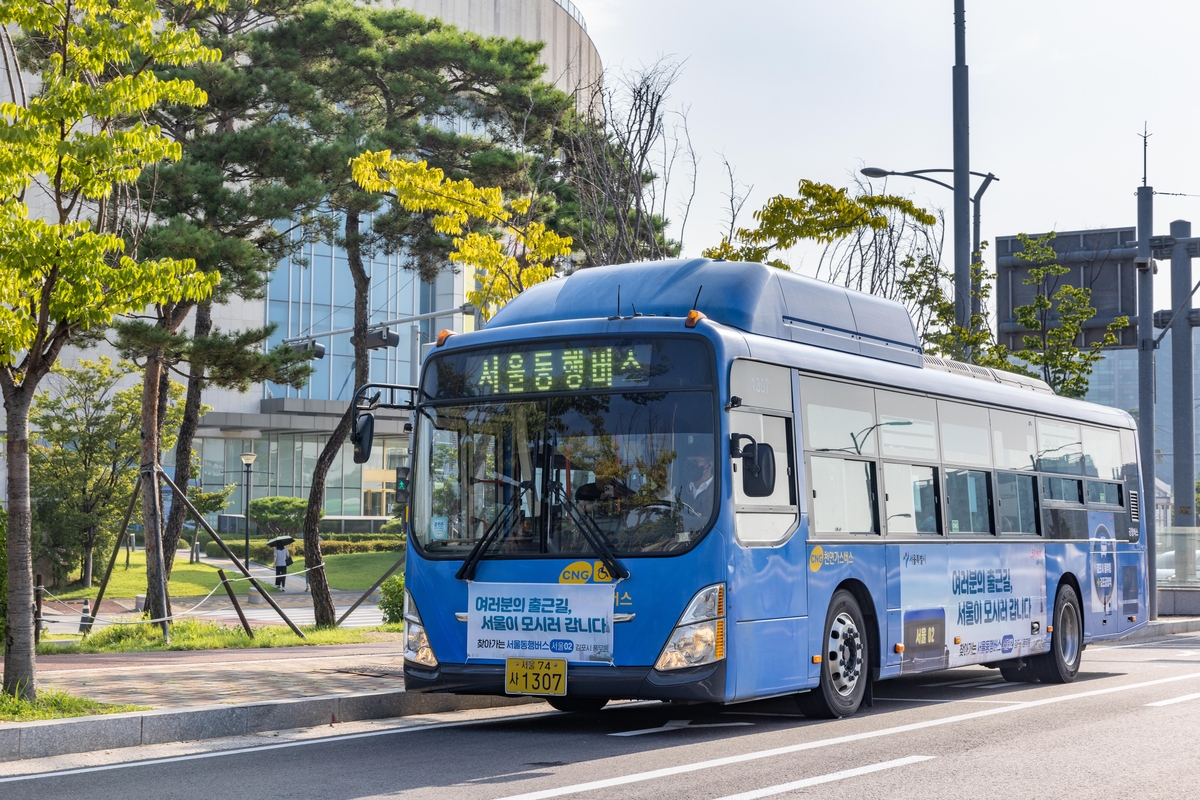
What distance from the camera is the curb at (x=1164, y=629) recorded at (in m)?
24.3

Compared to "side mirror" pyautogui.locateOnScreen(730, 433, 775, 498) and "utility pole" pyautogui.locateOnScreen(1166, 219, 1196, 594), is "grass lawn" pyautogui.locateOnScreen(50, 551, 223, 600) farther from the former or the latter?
"side mirror" pyautogui.locateOnScreen(730, 433, 775, 498)

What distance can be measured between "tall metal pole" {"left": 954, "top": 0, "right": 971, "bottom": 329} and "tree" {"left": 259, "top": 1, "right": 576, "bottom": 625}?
23.4 feet

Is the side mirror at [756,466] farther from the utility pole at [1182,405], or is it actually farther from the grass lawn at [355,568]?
the grass lawn at [355,568]

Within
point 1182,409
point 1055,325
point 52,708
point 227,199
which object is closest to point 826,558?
point 52,708

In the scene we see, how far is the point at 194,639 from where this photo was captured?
19.6 m

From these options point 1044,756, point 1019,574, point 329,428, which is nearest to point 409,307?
point 329,428

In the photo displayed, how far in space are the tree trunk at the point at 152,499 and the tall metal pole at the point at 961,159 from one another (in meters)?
12.4

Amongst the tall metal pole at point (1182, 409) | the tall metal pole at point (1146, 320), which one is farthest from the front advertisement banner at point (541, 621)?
the tall metal pole at point (1182, 409)

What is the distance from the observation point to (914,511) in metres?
12.4

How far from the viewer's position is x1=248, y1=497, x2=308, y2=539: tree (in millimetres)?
60875

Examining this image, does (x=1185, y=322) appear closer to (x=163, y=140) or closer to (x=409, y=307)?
(x=163, y=140)

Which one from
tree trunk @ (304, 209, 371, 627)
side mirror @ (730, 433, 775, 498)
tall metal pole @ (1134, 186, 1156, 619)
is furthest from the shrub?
tall metal pole @ (1134, 186, 1156, 619)

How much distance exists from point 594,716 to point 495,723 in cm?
97

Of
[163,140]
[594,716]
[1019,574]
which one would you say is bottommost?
[594,716]
